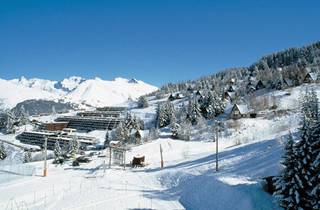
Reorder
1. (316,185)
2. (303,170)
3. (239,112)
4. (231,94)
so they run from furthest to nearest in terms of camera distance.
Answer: (231,94) < (239,112) < (303,170) < (316,185)

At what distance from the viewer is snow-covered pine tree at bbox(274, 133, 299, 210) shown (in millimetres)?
17812

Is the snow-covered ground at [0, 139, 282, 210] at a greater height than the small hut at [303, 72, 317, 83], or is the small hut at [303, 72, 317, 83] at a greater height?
the small hut at [303, 72, 317, 83]

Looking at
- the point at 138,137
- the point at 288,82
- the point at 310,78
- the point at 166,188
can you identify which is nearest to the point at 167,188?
the point at 166,188

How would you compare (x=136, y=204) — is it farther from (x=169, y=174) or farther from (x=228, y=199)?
(x=169, y=174)

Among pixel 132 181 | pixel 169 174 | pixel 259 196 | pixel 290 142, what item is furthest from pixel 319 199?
pixel 132 181

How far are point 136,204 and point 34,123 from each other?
449 ft

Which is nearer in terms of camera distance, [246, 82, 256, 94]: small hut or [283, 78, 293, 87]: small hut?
[283, 78, 293, 87]: small hut

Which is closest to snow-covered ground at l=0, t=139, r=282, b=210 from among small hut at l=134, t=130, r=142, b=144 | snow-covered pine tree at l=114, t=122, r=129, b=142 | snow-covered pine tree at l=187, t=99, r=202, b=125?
small hut at l=134, t=130, r=142, b=144

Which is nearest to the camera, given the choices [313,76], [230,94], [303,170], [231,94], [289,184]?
[303,170]

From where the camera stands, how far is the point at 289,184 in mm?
18094

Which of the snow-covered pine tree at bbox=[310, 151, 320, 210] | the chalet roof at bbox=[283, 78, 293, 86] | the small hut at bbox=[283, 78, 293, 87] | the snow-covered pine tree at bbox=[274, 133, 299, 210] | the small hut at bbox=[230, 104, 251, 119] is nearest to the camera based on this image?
the snow-covered pine tree at bbox=[310, 151, 320, 210]

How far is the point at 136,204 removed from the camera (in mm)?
23922

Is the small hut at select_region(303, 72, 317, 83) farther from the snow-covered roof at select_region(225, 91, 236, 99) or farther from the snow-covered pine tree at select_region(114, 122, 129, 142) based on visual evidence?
the snow-covered pine tree at select_region(114, 122, 129, 142)

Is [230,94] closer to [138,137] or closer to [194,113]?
[194,113]
